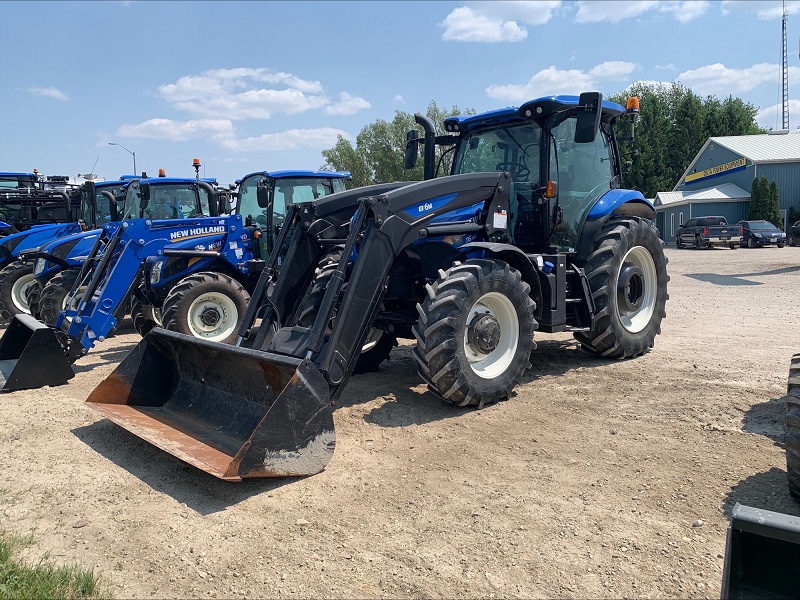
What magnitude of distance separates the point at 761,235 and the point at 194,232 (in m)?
27.1

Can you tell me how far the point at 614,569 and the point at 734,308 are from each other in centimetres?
916

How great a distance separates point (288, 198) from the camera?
1006 cm

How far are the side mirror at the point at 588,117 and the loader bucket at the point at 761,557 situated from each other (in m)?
4.34

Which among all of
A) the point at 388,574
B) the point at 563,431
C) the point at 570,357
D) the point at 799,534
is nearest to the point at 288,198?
the point at 570,357

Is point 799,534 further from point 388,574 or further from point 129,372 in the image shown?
point 129,372

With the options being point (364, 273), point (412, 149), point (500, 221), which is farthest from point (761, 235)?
point (364, 273)

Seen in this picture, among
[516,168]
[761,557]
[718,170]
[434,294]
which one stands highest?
[718,170]

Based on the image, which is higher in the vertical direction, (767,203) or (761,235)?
(767,203)

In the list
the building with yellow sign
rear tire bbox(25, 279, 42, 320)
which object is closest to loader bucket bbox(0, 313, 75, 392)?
rear tire bbox(25, 279, 42, 320)

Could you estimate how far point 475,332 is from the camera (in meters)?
5.56

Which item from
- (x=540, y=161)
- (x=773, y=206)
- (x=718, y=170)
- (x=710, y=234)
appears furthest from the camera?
(x=718, y=170)

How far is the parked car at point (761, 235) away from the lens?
1127 inches

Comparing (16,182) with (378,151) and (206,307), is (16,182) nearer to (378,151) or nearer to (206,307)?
(206,307)

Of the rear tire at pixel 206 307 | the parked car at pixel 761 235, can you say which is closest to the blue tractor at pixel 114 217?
the rear tire at pixel 206 307
